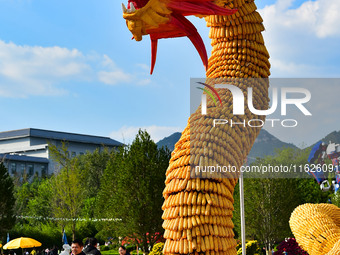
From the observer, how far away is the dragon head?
2.88 m

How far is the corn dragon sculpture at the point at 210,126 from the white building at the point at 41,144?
2395 inches

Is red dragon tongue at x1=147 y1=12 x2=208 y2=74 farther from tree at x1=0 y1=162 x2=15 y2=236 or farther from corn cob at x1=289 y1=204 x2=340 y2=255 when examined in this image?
tree at x1=0 y1=162 x2=15 y2=236

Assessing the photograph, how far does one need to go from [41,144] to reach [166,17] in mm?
69778

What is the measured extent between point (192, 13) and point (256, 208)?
20.2 meters

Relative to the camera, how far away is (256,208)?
73.0 feet

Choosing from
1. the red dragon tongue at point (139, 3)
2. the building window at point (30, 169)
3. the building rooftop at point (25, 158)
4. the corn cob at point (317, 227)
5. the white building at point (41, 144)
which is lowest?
the corn cob at point (317, 227)

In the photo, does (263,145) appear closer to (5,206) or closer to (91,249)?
(91,249)

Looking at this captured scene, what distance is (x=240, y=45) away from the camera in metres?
3.54

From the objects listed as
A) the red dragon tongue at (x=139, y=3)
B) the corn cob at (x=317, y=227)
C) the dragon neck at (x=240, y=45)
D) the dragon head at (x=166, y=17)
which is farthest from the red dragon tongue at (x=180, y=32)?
the corn cob at (x=317, y=227)

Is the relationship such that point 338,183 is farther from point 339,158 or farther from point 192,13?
point 192,13

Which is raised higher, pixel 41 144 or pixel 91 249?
pixel 41 144

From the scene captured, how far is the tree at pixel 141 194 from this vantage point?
18109 mm

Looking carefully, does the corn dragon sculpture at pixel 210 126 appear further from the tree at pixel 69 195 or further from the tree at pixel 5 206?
the tree at pixel 69 195

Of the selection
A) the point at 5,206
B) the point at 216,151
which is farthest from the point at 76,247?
the point at 5,206
